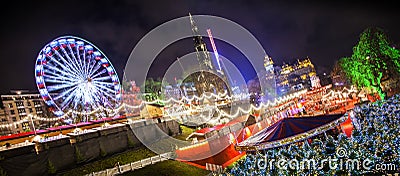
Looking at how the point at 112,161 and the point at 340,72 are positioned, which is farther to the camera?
the point at 340,72

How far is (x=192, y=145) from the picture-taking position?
14.7 m

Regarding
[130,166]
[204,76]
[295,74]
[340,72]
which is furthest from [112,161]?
[295,74]

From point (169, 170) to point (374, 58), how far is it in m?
22.5

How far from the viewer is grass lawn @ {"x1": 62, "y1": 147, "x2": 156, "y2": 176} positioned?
38.1ft

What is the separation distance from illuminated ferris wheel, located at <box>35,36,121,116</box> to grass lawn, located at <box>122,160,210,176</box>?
13.5 m

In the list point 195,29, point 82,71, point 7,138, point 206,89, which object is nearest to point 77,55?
point 82,71

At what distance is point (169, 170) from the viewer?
1173cm

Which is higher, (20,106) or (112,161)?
(20,106)

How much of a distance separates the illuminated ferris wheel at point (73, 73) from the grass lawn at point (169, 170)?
44.4 ft

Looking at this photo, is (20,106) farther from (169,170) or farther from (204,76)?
(169,170)

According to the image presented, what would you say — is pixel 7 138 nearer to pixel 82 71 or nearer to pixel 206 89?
pixel 82 71

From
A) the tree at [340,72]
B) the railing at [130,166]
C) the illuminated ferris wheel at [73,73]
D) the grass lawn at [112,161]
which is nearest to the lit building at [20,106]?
the illuminated ferris wheel at [73,73]

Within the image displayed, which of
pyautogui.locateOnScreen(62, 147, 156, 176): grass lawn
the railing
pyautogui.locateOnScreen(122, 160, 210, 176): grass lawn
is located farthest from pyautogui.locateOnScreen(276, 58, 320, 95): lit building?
the railing

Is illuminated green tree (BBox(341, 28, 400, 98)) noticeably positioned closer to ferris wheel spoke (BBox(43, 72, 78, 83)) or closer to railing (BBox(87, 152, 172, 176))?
railing (BBox(87, 152, 172, 176))
